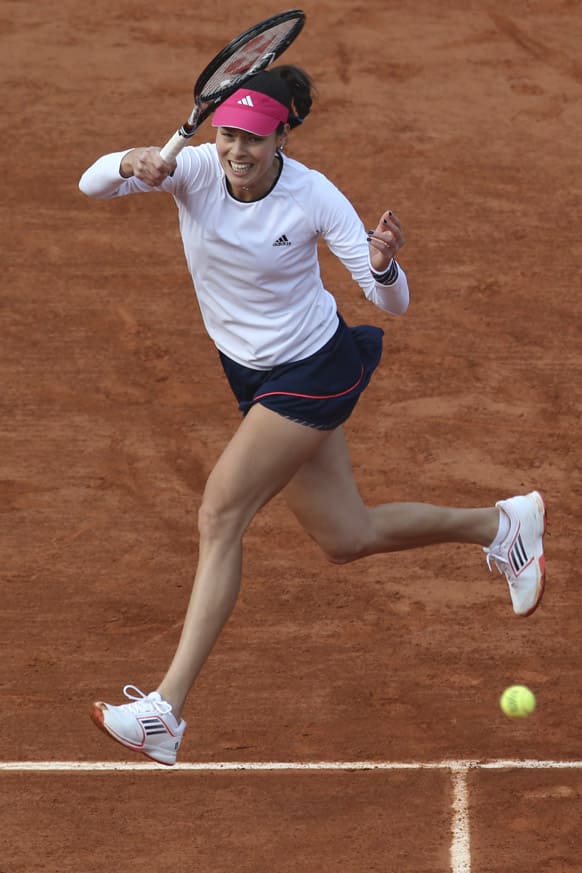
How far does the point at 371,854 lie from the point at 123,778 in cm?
116

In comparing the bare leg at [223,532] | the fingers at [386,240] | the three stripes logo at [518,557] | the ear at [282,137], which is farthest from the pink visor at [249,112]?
the three stripes logo at [518,557]

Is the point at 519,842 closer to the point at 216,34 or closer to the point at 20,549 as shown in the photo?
the point at 20,549

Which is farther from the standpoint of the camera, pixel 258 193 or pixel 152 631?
pixel 152 631

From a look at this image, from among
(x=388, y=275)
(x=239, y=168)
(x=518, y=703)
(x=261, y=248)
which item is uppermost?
(x=239, y=168)

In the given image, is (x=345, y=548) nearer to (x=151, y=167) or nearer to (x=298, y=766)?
(x=298, y=766)

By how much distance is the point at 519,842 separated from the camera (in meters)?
6.38

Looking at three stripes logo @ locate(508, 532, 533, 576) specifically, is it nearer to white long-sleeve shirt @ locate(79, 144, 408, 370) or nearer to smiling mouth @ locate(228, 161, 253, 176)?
white long-sleeve shirt @ locate(79, 144, 408, 370)

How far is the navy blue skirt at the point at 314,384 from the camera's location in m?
5.94

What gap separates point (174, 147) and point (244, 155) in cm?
29

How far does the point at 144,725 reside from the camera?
5.59 meters

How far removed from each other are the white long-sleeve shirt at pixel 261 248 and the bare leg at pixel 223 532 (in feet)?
1.26

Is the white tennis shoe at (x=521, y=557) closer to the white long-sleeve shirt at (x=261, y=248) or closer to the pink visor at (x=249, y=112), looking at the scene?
the white long-sleeve shirt at (x=261, y=248)

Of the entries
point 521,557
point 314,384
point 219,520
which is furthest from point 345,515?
point 521,557

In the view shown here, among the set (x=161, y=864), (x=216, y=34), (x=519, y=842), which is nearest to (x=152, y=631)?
(x=161, y=864)
